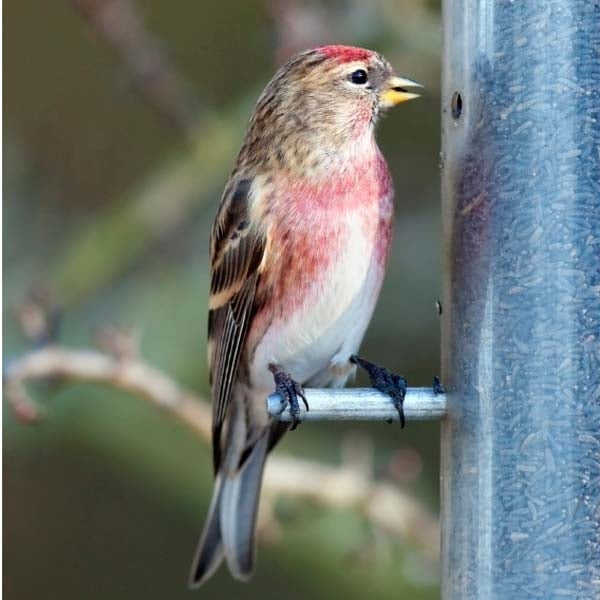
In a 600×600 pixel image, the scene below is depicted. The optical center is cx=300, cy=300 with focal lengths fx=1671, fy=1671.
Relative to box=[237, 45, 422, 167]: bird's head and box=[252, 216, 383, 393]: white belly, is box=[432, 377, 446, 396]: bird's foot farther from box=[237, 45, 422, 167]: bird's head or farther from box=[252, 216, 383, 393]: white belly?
box=[237, 45, 422, 167]: bird's head

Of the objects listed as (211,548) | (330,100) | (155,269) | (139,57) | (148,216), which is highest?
(139,57)

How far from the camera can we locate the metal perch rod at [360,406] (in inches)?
109

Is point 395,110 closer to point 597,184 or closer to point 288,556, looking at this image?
point 288,556

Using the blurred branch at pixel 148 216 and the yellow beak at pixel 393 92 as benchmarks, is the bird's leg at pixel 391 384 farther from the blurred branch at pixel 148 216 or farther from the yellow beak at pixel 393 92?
the blurred branch at pixel 148 216

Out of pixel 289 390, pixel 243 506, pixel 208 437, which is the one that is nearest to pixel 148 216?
pixel 208 437

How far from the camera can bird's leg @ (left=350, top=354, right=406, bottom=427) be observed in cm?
282

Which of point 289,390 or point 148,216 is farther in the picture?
point 148,216

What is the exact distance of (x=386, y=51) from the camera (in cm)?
423

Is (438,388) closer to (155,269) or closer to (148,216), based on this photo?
(148,216)

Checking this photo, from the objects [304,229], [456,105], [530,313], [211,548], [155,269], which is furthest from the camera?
[155,269]

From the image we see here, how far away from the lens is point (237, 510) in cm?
362

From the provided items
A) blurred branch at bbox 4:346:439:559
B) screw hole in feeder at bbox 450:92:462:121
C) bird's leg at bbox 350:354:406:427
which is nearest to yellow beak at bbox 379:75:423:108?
screw hole in feeder at bbox 450:92:462:121

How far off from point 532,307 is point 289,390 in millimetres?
531

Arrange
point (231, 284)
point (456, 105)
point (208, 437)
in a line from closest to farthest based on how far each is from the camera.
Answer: point (456, 105)
point (231, 284)
point (208, 437)
